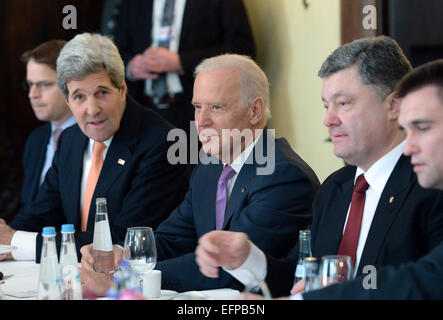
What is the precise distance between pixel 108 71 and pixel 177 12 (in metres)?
1.52

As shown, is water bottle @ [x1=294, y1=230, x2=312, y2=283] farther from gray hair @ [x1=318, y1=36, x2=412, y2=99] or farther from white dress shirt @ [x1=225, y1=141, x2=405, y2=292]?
gray hair @ [x1=318, y1=36, x2=412, y2=99]

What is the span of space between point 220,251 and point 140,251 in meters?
0.31

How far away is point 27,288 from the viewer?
251 cm

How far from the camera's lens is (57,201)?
12.4 feet

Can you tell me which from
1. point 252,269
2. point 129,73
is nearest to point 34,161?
point 129,73

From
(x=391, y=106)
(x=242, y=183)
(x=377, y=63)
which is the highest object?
(x=377, y=63)

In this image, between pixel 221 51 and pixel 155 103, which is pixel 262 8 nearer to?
pixel 221 51

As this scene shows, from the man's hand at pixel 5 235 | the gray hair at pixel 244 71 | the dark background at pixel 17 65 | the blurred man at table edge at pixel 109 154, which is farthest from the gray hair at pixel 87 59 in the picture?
the dark background at pixel 17 65

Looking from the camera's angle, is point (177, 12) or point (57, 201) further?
point (177, 12)

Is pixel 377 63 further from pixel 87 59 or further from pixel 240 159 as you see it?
pixel 87 59

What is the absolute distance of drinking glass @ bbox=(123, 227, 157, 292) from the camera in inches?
92.5

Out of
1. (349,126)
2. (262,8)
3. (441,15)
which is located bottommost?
(349,126)
